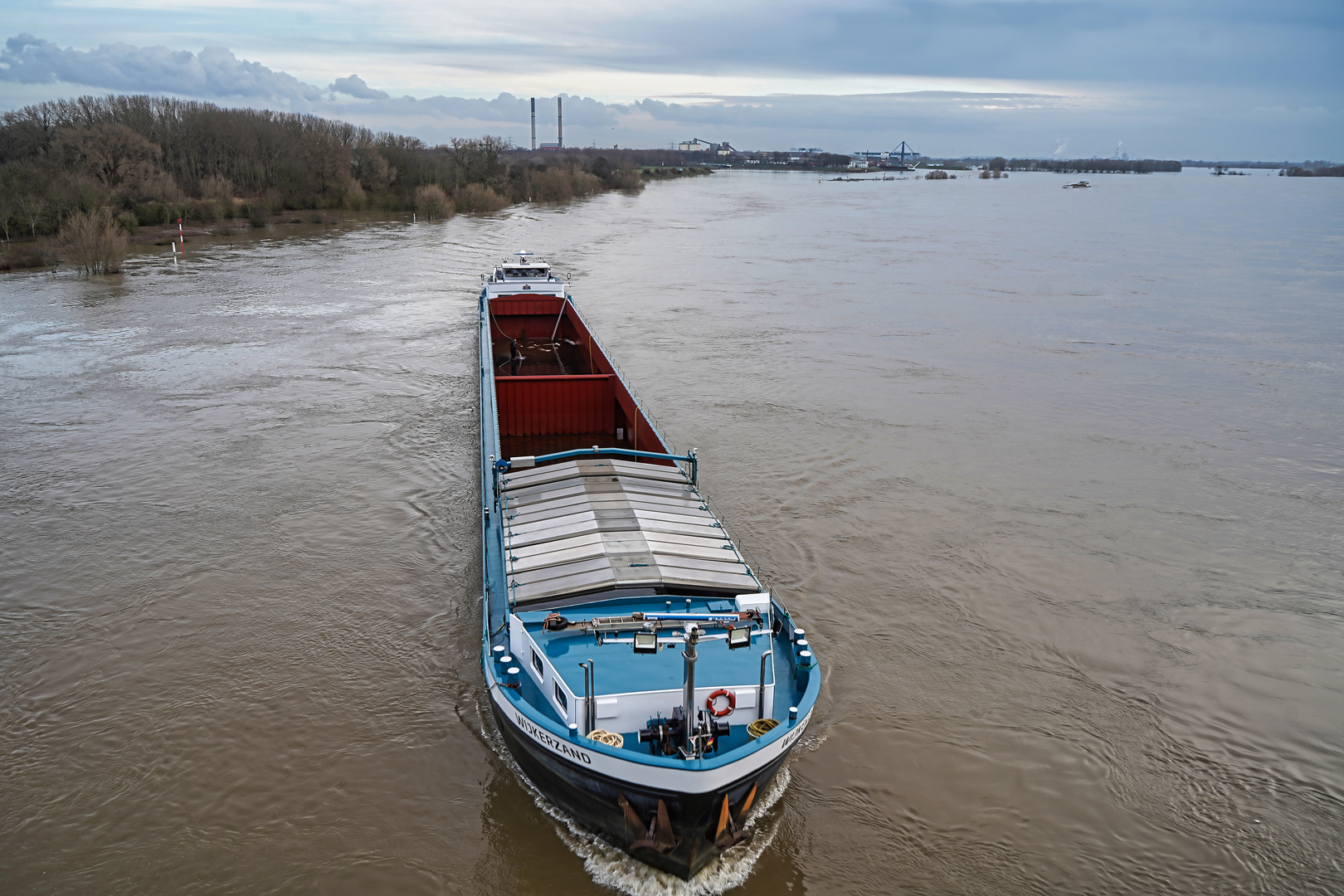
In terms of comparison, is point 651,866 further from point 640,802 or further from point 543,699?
point 543,699

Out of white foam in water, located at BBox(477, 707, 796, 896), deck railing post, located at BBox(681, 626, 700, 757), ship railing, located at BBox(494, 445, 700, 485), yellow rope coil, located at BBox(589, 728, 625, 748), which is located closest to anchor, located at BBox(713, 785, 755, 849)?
white foam in water, located at BBox(477, 707, 796, 896)

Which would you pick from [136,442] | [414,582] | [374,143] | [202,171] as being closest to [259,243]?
[202,171]

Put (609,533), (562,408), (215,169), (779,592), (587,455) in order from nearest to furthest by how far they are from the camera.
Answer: (609,533), (587,455), (779,592), (562,408), (215,169)

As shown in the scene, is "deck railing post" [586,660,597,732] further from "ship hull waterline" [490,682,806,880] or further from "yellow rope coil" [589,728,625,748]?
"ship hull waterline" [490,682,806,880]

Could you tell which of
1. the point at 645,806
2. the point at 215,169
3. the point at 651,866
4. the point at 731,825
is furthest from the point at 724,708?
the point at 215,169

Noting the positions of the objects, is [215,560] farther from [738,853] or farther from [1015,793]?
[1015,793]

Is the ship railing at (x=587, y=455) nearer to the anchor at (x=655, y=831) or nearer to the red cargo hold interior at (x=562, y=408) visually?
the red cargo hold interior at (x=562, y=408)
